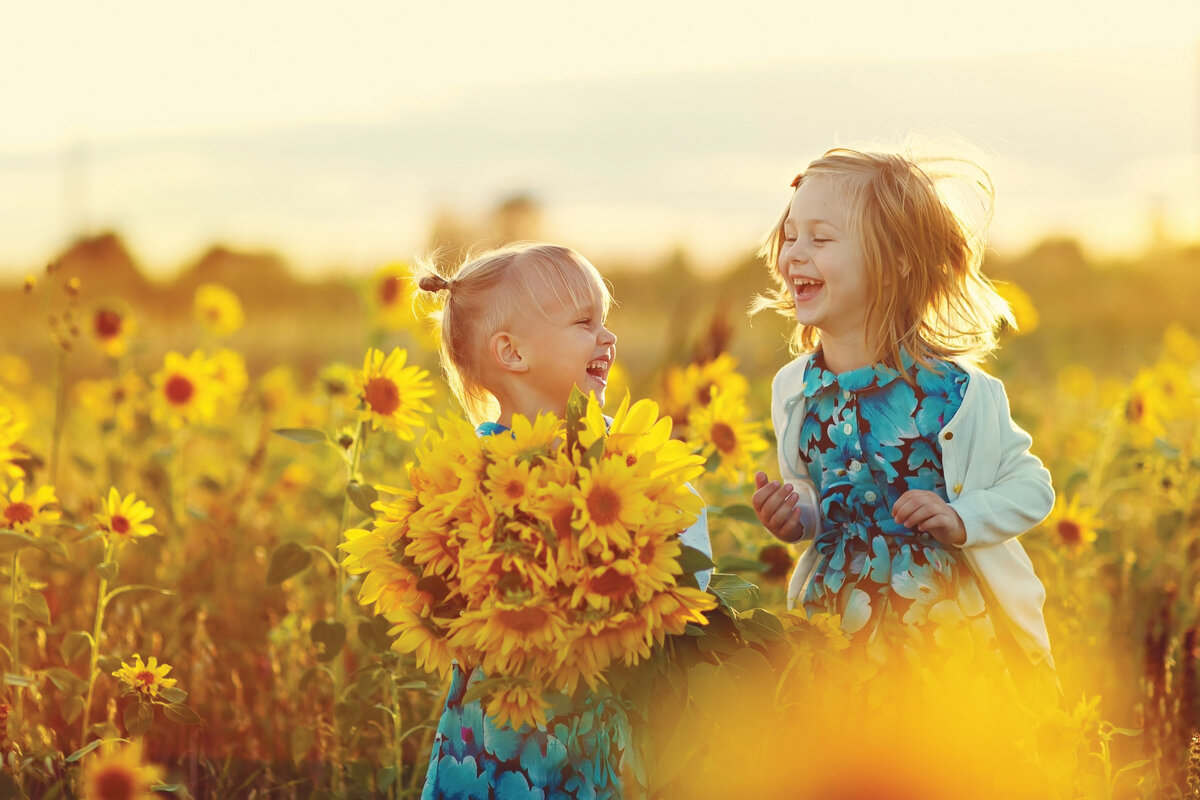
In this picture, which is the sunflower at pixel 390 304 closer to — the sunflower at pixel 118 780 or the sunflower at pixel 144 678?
the sunflower at pixel 144 678

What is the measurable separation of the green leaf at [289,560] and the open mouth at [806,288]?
1.14 m

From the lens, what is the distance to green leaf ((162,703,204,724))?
2.15 metres

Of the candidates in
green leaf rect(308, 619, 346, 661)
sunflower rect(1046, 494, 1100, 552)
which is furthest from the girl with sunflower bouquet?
sunflower rect(1046, 494, 1100, 552)

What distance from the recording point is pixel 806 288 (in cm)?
243

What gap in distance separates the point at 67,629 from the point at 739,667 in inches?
83.6

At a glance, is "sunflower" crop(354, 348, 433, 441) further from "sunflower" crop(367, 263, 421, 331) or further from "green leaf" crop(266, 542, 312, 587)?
"sunflower" crop(367, 263, 421, 331)

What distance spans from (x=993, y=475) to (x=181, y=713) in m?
1.62

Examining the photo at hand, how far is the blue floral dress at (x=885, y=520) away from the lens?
2.31 m

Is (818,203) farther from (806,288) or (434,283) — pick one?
(434,283)

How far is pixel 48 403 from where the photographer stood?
19.8ft

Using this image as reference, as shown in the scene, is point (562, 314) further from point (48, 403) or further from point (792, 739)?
point (48, 403)

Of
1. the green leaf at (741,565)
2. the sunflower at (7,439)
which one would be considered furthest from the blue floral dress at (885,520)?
the sunflower at (7,439)

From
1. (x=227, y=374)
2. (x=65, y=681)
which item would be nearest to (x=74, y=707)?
(x=65, y=681)

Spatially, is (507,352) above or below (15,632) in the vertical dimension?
above
